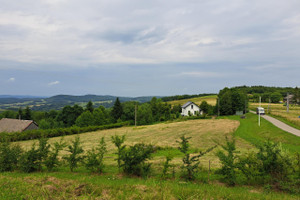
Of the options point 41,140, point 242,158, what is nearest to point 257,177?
point 242,158

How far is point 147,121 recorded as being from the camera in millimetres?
65375

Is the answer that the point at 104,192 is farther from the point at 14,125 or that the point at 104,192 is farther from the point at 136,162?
the point at 14,125

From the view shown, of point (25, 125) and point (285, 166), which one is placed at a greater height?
point (285, 166)

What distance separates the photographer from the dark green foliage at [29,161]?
400 inches

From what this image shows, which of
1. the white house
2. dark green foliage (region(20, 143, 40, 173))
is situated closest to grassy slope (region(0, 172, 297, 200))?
dark green foliage (region(20, 143, 40, 173))

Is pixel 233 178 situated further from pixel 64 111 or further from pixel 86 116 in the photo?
pixel 64 111

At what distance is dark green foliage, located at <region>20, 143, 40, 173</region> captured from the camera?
33.3 feet

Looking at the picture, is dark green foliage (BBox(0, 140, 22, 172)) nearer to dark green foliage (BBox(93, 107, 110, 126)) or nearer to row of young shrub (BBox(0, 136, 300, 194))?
row of young shrub (BBox(0, 136, 300, 194))

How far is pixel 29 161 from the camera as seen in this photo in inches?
404

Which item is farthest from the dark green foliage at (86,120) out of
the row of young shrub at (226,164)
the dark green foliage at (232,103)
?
the row of young shrub at (226,164)

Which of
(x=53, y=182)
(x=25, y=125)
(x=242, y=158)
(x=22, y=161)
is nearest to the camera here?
(x=53, y=182)

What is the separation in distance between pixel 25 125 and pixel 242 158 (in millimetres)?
53888

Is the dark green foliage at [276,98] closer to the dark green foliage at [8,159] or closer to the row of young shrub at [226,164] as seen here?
the row of young shrub at [226,164]

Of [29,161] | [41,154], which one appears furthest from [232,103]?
[29,161]
